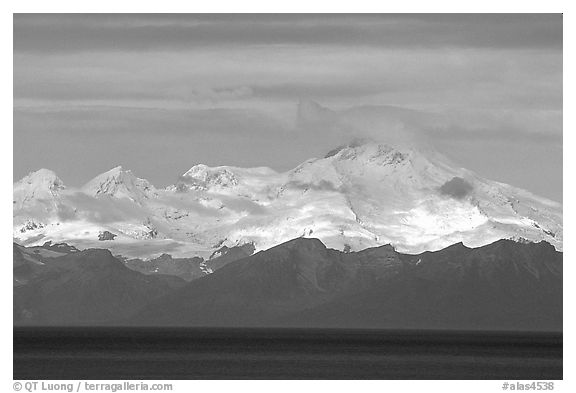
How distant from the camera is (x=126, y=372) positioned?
157 metres

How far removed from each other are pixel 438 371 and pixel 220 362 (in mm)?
34068

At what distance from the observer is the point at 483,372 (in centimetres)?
16788
